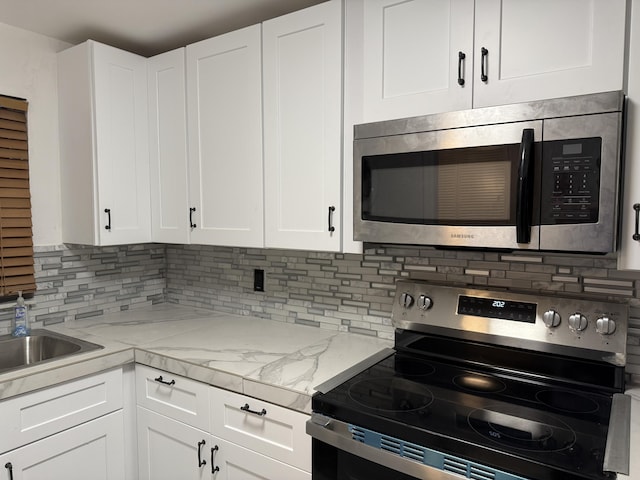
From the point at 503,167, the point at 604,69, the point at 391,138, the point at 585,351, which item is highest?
the point at 604,69

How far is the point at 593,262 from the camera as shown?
4.66 ft

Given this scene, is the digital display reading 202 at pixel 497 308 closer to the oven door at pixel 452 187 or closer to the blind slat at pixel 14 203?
the oven door at pixel 452 187

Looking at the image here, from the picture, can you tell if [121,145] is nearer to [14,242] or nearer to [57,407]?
[14,242]

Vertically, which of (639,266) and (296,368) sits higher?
(639,266)

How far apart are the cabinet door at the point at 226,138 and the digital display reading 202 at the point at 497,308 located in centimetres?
84

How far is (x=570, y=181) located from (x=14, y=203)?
221 centimetres

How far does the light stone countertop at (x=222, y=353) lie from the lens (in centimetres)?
147

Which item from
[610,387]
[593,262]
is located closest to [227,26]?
[593,262]

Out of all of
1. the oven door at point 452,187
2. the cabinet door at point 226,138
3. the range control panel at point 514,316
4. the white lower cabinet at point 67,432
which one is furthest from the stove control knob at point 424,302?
the white lower cabinet at point 67,432

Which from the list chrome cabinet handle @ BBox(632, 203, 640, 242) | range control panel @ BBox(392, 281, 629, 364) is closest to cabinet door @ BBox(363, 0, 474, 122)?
chrome cabinet handle @ BBox(632, 203, 640, 242)

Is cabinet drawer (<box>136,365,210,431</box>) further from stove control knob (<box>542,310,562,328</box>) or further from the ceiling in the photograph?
the ceiling

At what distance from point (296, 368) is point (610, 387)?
970 mm

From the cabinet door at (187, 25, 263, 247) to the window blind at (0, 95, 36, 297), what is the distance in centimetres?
76

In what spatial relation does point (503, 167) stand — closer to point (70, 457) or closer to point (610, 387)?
point (610, 387)
